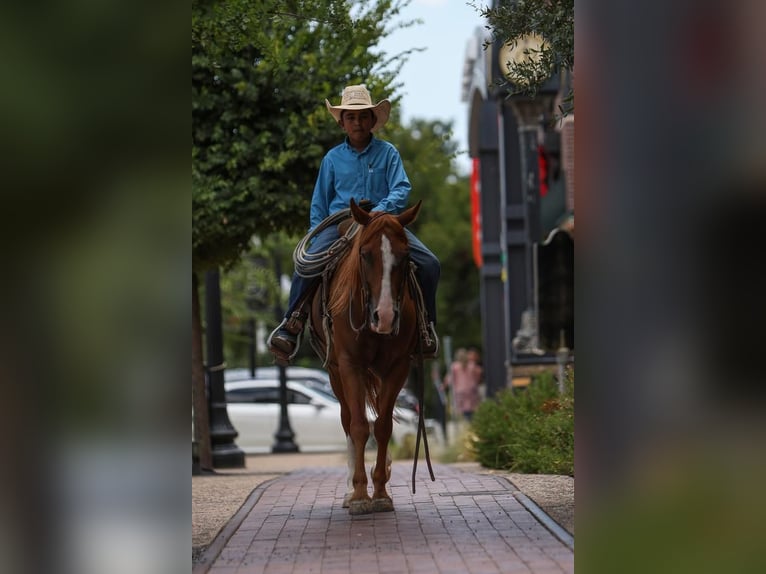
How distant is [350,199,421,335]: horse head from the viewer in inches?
339

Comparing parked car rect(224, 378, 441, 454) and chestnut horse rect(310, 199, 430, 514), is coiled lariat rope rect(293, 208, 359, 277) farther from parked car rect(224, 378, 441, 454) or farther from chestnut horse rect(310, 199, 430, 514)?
parked car rect(224, 378, 441, 454)

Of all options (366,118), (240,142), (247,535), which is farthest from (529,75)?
(240,142)

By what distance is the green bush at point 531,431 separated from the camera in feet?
40.8

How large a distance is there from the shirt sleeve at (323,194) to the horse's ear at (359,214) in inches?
55.0

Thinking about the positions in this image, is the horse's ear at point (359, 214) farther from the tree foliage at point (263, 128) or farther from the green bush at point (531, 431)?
the tree foliage at point (263, 128)

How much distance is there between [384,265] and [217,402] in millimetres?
11425

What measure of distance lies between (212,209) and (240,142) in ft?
2.95

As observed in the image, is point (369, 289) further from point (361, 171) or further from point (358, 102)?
point (358, 102)

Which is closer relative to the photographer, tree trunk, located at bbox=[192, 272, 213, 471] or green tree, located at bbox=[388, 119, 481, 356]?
tree trunk, located at bbox=[192, 272, 213, 471]

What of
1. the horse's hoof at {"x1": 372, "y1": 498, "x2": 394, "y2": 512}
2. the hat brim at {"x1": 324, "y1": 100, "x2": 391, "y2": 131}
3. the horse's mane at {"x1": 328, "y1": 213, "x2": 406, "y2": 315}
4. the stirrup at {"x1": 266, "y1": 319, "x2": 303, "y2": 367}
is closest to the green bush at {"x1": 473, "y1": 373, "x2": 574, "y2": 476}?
the horse's hoof at {"x1": 372, "y1": 498, "x2": 394, "y2": 512}

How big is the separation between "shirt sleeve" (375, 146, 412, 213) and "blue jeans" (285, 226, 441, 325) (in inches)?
9.0

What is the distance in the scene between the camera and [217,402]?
19594mm

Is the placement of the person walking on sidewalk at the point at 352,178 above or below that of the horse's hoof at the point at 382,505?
above

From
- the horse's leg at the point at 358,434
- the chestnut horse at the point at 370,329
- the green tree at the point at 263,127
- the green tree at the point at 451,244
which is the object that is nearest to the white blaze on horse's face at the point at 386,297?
the chestnut horse at the point at 370,329
